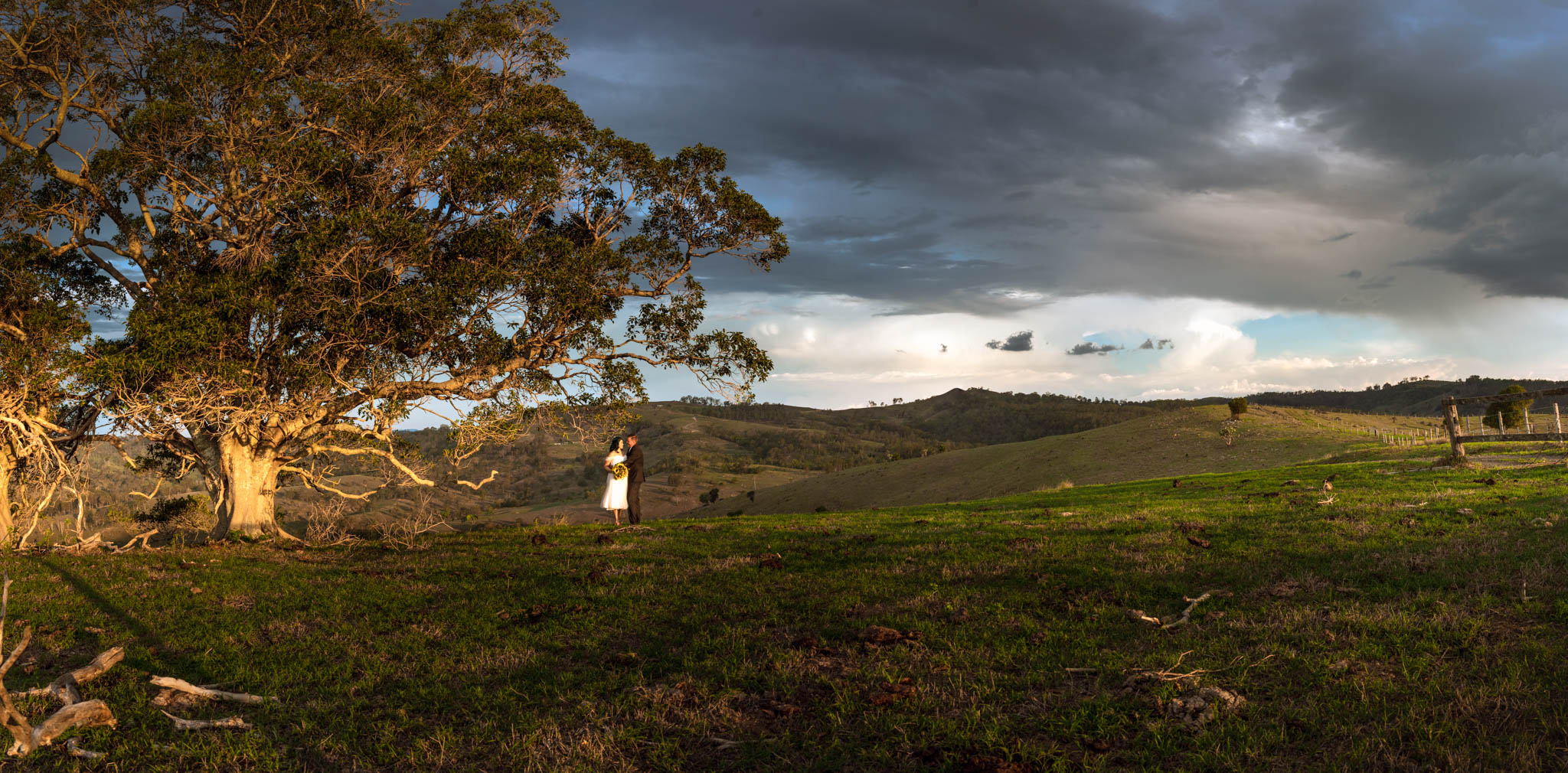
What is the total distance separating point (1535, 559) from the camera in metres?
9.25

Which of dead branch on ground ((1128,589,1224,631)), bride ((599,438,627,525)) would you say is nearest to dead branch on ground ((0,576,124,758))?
dead branch on ground ((1128,589,1224,631))

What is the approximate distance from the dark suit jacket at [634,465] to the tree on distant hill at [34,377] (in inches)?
454

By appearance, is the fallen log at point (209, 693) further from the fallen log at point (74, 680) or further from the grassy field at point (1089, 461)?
the grassy field at point (1089, 461)

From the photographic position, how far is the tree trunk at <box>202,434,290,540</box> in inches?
772

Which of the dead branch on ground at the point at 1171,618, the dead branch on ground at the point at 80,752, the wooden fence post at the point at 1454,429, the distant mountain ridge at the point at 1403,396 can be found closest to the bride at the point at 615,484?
the dead branch on ground at the point at 80,752

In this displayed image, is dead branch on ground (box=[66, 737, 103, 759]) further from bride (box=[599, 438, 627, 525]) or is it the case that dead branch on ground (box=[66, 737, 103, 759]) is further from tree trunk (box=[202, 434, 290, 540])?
tree trunk (box=[202, 434, 290, 540])

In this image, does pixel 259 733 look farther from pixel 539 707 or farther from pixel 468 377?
pixel 468 377

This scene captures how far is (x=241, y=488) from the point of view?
19.8m

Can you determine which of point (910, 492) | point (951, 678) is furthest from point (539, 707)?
point (910, 492)

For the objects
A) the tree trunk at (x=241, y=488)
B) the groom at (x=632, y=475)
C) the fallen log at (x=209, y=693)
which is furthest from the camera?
the tree trunk at (x=241, y=488)

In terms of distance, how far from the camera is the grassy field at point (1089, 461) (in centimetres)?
4322

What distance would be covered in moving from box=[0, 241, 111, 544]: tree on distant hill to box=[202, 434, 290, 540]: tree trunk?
279 centimetres

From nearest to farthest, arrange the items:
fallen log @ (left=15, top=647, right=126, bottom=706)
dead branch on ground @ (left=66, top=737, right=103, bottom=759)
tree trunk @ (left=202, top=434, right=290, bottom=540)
A: dead branch on ground @ (left=66, top=737, right=103, bottom=759)
fallen log @ (left=15, top=647, right=126, bottom=706)
tree trunk @ (left=202, top=434, right=290, bottom=540)

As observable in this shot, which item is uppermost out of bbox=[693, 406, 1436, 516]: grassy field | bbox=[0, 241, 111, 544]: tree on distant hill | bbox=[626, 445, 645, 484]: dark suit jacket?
bbox=[0, 241, 111, 544]: tree on distant hill
